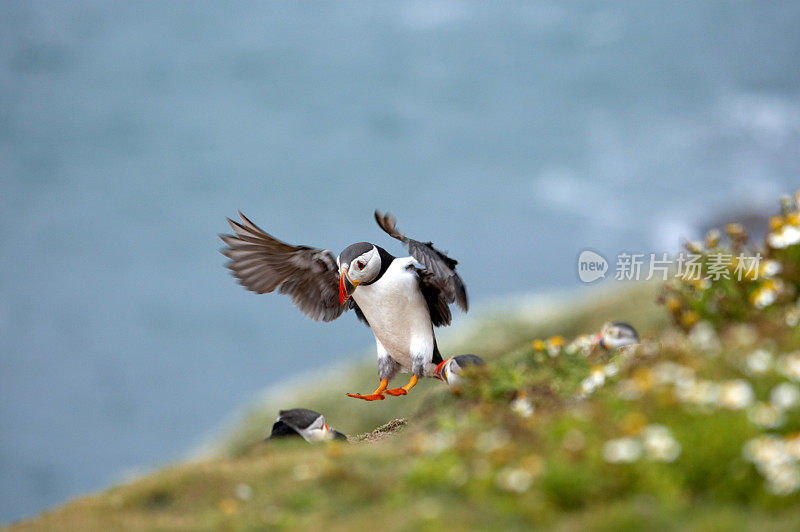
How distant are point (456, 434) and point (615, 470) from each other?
1.02 meters

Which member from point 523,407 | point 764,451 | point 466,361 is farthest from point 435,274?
point 764,451

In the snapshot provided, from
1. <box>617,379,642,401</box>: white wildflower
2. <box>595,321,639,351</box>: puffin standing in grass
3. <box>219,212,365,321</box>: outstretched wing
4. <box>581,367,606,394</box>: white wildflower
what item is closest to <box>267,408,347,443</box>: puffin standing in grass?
<box>219,212,365,321</box>: outstretched wing

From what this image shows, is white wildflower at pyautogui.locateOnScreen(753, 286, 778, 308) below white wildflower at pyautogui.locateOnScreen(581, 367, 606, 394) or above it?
above

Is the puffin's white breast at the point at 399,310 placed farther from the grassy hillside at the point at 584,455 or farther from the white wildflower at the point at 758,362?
the white wildflower at the point at 758,362

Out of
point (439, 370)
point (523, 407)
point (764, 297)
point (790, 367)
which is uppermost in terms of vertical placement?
point (439, 370)

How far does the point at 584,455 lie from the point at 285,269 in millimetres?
3828

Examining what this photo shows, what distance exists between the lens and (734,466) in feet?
11.1

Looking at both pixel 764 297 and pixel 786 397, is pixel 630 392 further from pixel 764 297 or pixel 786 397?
pixel 764 297

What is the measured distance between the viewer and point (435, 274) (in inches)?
244

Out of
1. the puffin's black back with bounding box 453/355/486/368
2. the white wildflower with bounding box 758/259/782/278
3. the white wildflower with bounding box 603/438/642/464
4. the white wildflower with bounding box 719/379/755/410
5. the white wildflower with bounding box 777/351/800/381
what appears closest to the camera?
the white wildflower with bounding box 603/438/642/464

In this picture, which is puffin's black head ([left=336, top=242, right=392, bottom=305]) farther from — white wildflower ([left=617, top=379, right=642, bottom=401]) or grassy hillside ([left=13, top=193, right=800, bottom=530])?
white wildflower ([left=617, top=379, right=642, bottom=401])

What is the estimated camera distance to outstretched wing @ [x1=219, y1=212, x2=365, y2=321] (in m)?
6.64

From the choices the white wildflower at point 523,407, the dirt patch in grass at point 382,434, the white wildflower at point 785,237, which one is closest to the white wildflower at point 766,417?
the white wildflower at point 523,407

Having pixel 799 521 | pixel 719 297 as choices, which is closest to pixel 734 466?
pixel 799 521
